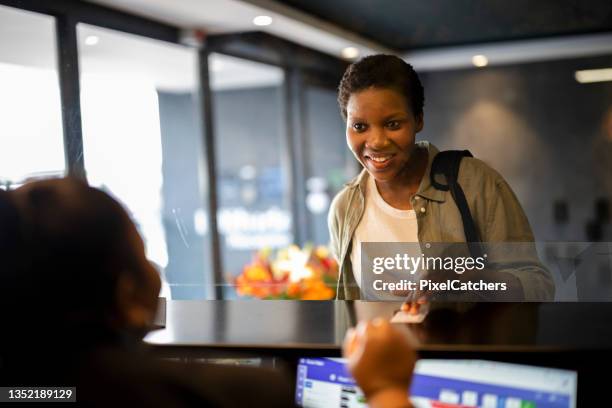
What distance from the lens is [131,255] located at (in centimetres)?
65

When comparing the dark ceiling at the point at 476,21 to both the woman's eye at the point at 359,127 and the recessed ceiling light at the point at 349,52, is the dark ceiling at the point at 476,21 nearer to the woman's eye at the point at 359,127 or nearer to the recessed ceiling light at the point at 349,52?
the recessed ceiling light at the point at 349,52

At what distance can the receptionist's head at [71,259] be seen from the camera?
631 mm

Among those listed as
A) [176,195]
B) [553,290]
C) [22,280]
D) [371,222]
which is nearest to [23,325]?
[22,280]

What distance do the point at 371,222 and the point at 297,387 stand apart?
464 mm

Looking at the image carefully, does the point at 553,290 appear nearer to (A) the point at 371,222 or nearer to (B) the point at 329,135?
(A) the point at 371,222

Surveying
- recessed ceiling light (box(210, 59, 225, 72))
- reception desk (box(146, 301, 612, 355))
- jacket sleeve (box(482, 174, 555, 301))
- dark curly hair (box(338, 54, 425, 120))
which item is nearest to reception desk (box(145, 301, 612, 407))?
reception desk (box(146, 301, 612, 355))

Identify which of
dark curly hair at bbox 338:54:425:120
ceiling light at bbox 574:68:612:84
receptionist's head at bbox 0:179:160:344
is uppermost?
ceiling light at bbox 574:68:612:84

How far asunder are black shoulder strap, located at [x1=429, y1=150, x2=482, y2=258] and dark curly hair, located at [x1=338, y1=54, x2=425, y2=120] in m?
0.11

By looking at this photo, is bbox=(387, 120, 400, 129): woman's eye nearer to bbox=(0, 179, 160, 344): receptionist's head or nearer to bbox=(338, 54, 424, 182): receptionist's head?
bbox=(338, 54, 424, 182): receptionist's head

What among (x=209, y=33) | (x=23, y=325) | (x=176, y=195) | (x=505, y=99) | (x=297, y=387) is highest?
(x=209, y=33)

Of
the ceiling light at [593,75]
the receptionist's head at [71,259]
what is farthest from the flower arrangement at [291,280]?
the receptionist's head at [71,259]

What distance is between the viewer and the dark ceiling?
1.77 m

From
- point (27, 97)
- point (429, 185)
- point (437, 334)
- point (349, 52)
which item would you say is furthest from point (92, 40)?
point (437, 334)

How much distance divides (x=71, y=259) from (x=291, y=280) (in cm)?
148
